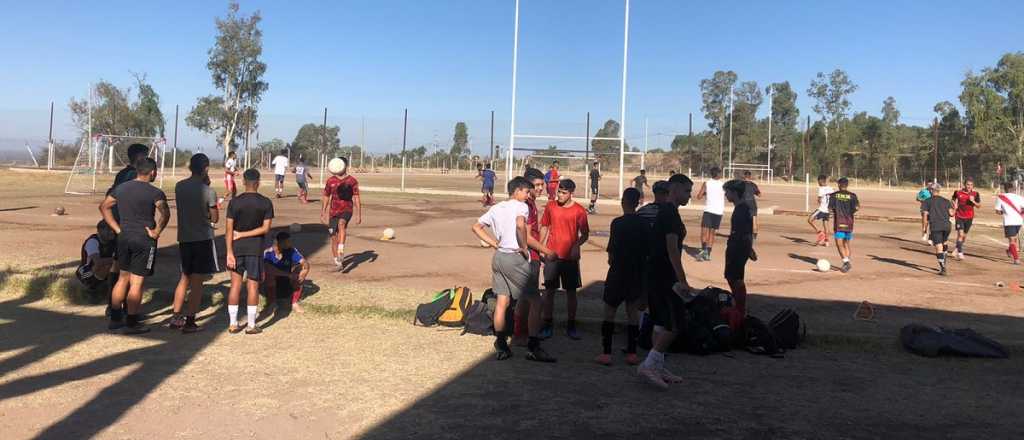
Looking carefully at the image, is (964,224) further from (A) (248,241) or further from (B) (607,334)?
(A) (248,241)

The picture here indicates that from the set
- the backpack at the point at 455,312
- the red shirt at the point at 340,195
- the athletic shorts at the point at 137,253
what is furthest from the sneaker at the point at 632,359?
the red shirt at the point at 340,195

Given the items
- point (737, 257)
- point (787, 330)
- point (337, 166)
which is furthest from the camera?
point (337, 166)

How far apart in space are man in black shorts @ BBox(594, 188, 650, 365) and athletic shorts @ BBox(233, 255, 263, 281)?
340 centimetres

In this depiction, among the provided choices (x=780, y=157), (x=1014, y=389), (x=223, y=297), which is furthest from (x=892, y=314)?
(x=780, y=157)

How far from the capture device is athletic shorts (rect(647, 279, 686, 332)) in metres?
5.83

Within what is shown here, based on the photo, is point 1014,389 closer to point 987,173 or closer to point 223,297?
point 223,297

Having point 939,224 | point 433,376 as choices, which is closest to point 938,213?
point 939,224

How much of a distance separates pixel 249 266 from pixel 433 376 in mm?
2424

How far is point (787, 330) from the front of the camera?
23.6 feet

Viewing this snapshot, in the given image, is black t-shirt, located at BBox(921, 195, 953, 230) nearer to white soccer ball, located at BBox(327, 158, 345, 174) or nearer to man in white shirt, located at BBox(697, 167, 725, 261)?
man in white shirt, located at BBox(697, 167, 725, 261)

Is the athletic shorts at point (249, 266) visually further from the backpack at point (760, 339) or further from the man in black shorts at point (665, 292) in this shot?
the backpack at point (760, 339)

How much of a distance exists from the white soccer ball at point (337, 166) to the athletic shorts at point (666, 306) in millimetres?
5523

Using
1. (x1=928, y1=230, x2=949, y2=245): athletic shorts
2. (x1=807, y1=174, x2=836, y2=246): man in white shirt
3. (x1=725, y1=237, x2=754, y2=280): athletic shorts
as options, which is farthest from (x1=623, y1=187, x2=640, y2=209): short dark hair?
(x1=807, y1=174, x2=836, y2=246): man in white shirt

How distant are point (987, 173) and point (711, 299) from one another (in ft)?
200
